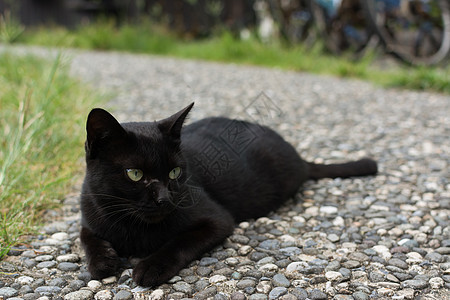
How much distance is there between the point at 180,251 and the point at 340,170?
1.51 meters

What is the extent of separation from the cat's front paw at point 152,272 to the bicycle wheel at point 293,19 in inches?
306

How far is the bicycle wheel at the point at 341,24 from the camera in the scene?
8.11m

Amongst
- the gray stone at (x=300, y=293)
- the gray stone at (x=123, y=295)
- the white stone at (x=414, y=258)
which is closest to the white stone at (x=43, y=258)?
the gray stone at (x=123, y=295)

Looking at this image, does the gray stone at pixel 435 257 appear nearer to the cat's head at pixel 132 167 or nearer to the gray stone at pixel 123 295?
the cat's head at pixel 132 167

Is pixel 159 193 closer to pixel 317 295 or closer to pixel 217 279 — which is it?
pixel 217 279

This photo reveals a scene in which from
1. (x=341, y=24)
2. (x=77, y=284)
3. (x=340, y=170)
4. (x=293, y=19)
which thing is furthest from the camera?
(x=293, y=19)

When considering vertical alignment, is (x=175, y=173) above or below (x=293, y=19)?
below

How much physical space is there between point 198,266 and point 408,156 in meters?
2.24

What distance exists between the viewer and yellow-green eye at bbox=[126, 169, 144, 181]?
1808 mm

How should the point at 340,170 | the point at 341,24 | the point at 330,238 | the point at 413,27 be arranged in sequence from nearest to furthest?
the point at 330,238 → the point at 340,170 → the point at 413,27 → the point at 341,24

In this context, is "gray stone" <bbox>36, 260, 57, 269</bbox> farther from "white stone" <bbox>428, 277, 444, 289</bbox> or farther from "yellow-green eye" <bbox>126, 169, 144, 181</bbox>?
"white stone" <bbox>428, 277, 444, 289</bbox>

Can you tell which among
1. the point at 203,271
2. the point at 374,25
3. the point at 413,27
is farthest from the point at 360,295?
the point at 413,27

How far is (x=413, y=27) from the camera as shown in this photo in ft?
23.9

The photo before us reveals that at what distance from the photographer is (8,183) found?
242cm
